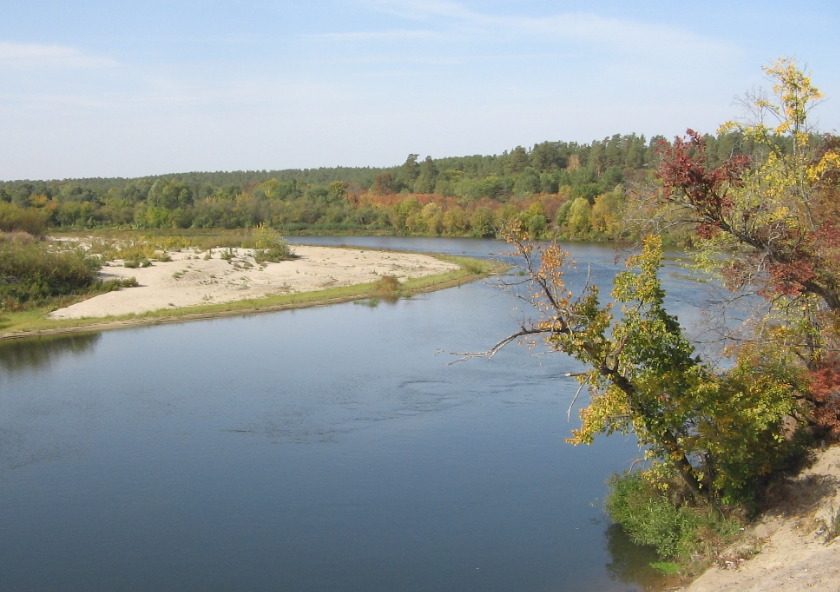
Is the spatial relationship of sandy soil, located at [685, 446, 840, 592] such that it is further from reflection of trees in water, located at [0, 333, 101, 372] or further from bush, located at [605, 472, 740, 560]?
reflection of trees in water, located at [0, 333, 101, 372]

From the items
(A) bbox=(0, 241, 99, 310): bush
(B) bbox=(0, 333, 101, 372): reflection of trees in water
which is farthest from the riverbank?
(A) bbox=(0, 241, 99, 310): bush

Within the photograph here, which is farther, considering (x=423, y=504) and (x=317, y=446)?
(x=317, y=446)

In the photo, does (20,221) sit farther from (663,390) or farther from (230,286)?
(663,390)

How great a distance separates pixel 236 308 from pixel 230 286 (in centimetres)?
523

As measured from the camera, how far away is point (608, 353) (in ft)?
41.3

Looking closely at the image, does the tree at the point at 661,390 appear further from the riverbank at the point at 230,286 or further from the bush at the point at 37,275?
the bush at the point at 37,275

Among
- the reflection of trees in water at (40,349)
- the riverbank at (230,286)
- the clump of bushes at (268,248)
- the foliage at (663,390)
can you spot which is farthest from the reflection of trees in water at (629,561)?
the clump of bushes at (268,248)

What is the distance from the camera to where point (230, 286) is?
144 feet

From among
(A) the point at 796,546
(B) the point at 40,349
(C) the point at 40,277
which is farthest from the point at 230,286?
(A) the point at 796,546

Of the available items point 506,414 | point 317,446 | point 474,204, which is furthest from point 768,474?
point 474,204

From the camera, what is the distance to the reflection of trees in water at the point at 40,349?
27844 mm

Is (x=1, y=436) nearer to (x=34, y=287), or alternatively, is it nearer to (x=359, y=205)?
(x=34, y=287)

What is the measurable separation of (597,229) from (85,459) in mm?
64062

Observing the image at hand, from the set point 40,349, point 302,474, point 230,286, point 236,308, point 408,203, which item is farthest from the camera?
point 408,203
